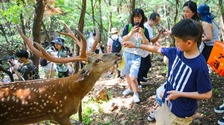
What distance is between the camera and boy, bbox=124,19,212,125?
2.71 meters

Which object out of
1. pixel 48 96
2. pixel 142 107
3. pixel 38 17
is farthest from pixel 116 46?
pixel 48 96

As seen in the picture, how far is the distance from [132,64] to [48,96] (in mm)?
2766

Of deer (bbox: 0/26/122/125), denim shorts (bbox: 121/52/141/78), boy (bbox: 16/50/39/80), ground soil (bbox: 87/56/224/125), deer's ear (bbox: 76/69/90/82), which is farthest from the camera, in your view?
denim shorts (bbox: 121/52/141/78)

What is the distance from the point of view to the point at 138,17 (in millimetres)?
5992

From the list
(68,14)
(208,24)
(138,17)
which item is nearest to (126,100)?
(138,17)

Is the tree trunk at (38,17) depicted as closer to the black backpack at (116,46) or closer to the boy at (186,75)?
the black backpack at (116,46)

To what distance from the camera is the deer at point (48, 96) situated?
155 inches

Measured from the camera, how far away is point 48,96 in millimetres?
4082

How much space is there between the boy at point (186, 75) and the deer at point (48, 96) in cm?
157

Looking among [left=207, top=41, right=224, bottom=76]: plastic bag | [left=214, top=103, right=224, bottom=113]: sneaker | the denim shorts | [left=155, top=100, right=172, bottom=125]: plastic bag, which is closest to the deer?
[left=155, top=100, right=172, bottom=125]: plastic bag

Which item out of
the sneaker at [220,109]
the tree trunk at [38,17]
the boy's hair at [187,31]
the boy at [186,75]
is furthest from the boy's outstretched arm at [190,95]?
the tree trunk at [38,17]

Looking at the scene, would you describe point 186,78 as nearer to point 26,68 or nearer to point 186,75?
point 186,75

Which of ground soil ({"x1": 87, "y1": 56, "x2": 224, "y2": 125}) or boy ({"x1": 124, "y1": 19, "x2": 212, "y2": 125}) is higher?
boy ({"x1": 124, "y1": 19, "x2": 212, "y2": 125})

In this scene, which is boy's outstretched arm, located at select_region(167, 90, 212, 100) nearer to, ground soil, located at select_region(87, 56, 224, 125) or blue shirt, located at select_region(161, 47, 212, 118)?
blue shirt, located at select_region(161, 47, 212, 118)
